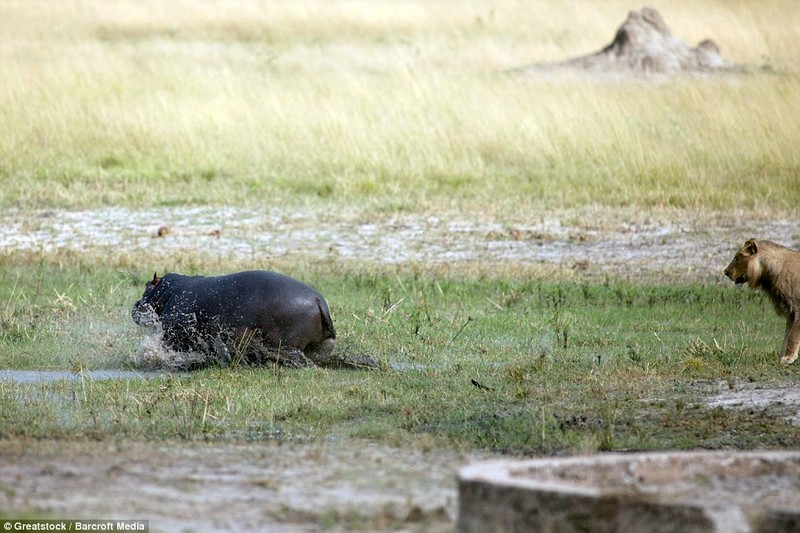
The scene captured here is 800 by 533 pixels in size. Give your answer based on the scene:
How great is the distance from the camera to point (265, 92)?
→ 760 inches

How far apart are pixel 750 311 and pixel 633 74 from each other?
469 inches

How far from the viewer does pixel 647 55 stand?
2264 cm

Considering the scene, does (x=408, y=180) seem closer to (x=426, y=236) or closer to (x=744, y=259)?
(x=426, y=236)

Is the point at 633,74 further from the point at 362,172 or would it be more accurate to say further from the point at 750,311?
the point at 750,311

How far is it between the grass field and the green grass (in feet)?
0.09

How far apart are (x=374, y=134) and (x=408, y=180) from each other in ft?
5.42

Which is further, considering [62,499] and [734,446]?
[734,446]

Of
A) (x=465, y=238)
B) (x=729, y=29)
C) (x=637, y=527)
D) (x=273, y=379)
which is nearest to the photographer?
(x=637, y=527)

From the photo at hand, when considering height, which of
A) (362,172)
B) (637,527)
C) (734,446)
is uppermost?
(637,527)

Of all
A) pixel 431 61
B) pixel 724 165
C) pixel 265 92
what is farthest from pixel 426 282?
pixel 431 61

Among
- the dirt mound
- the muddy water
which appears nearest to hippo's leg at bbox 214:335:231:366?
the muddy water

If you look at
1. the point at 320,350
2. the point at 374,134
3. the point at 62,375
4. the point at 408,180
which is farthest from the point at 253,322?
the point at 374,134

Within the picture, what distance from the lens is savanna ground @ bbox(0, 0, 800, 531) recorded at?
6.01 m

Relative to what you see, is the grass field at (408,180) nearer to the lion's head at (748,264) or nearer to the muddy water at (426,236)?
the muddy water at (426,236)
